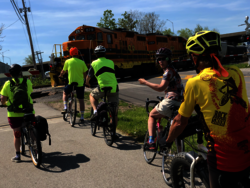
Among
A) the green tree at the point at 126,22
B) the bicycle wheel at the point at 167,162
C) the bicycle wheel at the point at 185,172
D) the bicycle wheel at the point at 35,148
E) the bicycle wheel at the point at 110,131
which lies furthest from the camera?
the green tree at the point at 126,22

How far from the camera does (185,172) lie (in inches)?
93.7

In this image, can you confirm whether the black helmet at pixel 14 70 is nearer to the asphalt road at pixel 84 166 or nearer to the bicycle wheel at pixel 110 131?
the asphalt road at pixel 84 166

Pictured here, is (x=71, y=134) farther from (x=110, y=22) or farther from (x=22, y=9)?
(x=110, y=22)

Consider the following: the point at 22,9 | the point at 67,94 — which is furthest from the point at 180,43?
the point at 67,94

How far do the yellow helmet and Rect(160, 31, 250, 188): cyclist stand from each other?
0.02 meters

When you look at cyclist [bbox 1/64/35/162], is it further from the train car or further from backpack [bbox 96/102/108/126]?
the train car

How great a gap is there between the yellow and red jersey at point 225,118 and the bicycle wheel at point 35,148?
10.6 feet

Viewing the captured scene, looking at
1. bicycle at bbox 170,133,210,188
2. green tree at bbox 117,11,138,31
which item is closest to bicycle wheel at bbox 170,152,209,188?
bicycle at bbox 170,133,210,188

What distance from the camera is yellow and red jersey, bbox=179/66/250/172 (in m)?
1.76

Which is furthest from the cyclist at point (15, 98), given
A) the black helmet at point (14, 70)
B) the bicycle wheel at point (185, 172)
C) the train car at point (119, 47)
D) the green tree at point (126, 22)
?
the green tree at point (126, 22)

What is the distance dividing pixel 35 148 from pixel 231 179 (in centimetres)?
365

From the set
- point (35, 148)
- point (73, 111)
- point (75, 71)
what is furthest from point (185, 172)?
point (75, 71)

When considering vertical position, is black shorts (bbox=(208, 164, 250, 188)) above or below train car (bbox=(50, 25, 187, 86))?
below

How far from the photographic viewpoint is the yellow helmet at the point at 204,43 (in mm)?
1913
